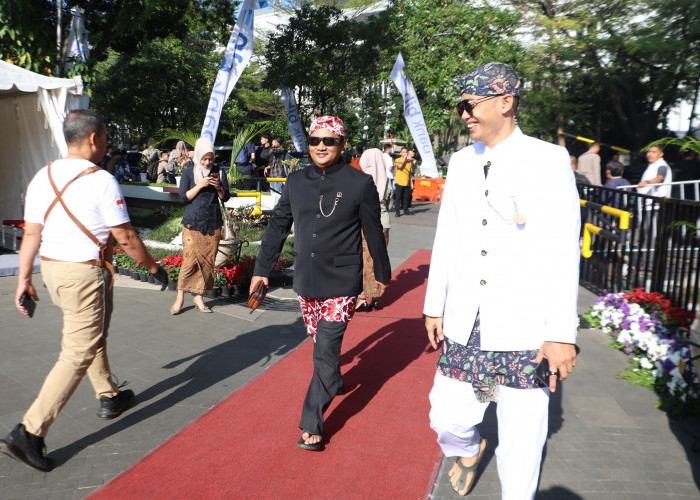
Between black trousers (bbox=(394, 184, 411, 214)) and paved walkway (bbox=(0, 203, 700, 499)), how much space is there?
10.5 meters

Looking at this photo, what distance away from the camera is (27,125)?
9766 mm

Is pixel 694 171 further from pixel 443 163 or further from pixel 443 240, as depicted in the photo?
pixel 443 163

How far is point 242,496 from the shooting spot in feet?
10.5

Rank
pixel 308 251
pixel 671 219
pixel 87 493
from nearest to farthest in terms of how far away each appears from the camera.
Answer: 1. pixel 87 493
2. pixel 308 251
3. pixel 671 219

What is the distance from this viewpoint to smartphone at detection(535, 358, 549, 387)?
2586 millimetres

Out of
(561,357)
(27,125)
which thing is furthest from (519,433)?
(27,125)

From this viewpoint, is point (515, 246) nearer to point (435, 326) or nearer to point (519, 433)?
point (435, 326)

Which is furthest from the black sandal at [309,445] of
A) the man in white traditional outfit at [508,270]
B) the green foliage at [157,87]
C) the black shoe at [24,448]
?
the green foliage at [157,87]

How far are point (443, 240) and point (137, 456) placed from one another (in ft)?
7.37

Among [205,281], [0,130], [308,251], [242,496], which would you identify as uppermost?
[0,130]

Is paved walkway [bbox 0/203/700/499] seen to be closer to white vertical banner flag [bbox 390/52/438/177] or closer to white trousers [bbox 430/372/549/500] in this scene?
white trousers [bbox 430/372/549/500]

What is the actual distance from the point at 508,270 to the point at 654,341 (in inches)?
128

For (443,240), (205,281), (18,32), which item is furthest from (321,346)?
(18,32)

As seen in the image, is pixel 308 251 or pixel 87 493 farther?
pixel 308 251
